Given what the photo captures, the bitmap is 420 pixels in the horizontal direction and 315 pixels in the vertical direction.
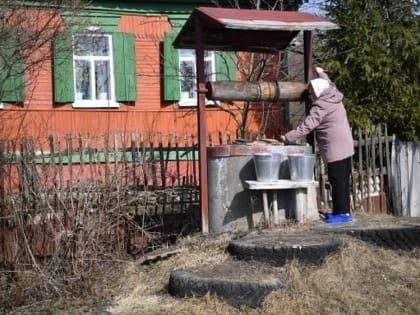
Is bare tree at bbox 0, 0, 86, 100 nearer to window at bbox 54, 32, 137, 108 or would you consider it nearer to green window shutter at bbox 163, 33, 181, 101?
window at bbox 54, 32, 137, 108

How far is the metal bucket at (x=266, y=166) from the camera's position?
6879 mm

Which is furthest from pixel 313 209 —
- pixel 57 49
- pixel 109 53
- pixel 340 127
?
pixel 109 53

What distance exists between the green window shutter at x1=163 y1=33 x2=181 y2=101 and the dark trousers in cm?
765

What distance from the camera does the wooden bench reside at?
6.84m

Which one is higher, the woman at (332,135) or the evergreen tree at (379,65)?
the evergreen tree at (379,65)

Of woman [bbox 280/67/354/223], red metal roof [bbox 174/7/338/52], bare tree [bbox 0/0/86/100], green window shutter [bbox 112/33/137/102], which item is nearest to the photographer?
red metal roof [bbox 174/7/338/52]

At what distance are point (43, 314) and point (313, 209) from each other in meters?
3.13

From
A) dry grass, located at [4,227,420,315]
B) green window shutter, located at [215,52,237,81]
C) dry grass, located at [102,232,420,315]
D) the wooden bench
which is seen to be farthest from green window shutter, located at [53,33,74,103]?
dry grass, located at [102,232,420,315]

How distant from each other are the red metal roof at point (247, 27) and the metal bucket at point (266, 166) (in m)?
1.41

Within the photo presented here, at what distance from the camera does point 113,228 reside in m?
7.32

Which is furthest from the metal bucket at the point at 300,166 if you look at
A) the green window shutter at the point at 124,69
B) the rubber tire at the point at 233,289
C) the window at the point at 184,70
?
the green window shutter at the point at 124,69

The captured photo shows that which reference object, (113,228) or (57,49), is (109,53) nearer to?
(57,49)

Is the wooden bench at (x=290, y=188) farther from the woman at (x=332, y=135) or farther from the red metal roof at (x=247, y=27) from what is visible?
the red metal roof at (x=247, y=27)

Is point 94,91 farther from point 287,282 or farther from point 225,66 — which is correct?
point 287,282
